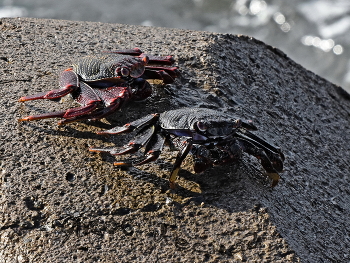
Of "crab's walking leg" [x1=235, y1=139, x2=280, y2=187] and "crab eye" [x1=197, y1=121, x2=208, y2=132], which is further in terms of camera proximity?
"crab's walking leg" [x1=235, y1=139, x2=280, y2=187]

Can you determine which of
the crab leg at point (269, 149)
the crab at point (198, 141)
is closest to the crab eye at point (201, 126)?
the crab at point (198, 141)

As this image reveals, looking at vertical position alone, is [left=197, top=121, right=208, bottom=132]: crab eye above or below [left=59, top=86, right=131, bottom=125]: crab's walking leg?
above

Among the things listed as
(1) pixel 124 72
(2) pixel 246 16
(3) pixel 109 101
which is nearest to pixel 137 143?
(3) pixel 109 101

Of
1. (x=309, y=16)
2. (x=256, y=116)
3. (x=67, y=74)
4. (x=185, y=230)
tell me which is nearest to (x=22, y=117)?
(x=67, y=74)

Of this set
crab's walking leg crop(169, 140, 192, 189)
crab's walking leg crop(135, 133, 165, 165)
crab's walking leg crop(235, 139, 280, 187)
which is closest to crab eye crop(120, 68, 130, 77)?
crab's walking leg crop(135, 133, 165, 165)

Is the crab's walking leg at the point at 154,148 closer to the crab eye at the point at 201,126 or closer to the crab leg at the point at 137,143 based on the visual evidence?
the crab leg at the point at 137,143

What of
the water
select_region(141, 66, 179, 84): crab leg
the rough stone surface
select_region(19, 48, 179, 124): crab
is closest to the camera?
the rough stone surface

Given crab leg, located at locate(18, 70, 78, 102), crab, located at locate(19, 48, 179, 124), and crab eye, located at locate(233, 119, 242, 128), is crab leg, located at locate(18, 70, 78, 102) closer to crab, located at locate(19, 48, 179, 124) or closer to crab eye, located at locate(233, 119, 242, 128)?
crab, located at locate(19, 48, 179, 124)
